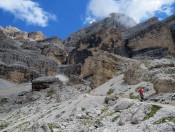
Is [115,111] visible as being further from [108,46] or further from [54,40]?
[54,40]

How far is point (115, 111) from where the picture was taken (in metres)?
24.4

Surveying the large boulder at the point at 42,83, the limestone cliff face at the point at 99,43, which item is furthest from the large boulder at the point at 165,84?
the limestone cliff face at the point at 99,43

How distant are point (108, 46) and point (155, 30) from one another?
1604 cm

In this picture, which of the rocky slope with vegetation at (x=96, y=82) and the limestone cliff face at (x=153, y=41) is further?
the limestone cliff face at (x=153, y=41)

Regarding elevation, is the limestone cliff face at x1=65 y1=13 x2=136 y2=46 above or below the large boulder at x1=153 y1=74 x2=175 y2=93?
above

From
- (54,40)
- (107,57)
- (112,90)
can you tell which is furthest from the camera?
(54,40)

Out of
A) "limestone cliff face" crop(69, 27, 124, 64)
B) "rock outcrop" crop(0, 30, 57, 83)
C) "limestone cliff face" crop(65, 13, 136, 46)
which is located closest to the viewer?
"limestone cliff face" crop(69, 27, 124, 64)

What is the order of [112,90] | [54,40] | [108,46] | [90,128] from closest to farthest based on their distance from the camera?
[90,128]
[112,90]
[108,46]
[54,40]

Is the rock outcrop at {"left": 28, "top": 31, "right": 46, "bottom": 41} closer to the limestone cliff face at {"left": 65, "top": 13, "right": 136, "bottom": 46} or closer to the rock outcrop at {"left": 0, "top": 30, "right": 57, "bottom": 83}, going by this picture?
the limestone cliff face at {"left": 65, "top": 13, "right": 136, "bottom": 46}

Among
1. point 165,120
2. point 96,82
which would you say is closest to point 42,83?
point 96,82

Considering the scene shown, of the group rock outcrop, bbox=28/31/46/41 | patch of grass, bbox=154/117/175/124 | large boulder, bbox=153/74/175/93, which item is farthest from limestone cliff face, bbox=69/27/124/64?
rock outcrop, bbox=28/31/46/41

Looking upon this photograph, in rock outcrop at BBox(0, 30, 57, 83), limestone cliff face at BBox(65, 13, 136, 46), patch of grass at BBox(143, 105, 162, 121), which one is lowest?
patch of grass at BBox(143, 105, 162, 121)

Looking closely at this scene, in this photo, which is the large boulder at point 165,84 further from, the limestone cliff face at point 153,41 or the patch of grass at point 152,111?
the limestone cliff face at point 153,41

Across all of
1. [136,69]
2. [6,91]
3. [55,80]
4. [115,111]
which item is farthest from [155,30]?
[115,111]
